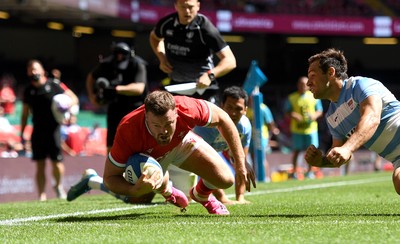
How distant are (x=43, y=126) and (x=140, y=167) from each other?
6653mm

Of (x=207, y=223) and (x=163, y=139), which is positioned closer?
(x=207, y=223)

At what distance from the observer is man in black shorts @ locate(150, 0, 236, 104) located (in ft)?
30.4

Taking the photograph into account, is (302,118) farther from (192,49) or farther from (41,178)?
(192,49)

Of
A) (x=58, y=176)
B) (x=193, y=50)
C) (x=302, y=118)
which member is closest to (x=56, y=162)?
(x=58, y=176)

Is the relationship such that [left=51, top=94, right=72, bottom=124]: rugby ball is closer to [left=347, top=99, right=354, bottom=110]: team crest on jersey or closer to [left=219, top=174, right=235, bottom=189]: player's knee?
[left=219, top=174, right=235, bottom=189]: player's knee

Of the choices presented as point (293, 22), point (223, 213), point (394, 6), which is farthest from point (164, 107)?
point (394, 6)

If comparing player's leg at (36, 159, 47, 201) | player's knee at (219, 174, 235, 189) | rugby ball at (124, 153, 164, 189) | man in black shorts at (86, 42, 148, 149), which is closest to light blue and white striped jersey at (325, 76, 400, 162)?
player's knee at (219, 174, 235, 189)

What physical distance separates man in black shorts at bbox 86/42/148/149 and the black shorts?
6.53ft

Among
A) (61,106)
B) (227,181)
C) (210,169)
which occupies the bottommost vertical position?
(61,106)

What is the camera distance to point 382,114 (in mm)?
6633

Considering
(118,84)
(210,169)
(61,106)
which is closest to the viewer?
(210,169)

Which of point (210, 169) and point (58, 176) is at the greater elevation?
point (210, 169)

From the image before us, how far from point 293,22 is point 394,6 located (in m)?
5.36

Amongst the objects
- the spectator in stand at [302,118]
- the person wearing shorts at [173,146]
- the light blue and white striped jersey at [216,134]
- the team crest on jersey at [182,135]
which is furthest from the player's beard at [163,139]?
the spectator in stand at [302,118]
